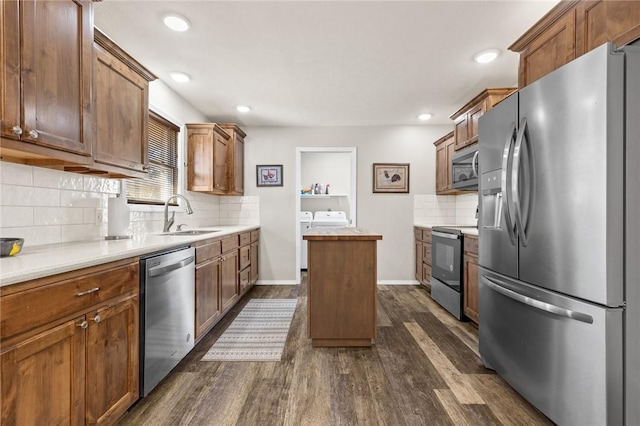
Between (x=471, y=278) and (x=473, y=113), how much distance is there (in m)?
1.69

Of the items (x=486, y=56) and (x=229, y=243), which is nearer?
(x=486, y=56)

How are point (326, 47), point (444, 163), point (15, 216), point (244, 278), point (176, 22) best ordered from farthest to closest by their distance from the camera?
point (444, 163), point (244, 278), point (326, 47), point (176, 22), point (15, 216)

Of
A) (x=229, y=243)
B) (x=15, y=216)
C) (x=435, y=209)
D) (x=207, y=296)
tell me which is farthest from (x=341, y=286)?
(x=435, y=209)

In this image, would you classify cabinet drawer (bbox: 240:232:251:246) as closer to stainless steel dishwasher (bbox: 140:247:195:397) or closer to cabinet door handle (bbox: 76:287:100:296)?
stainless steel dishwasher (bbox: 140:247:195:397)

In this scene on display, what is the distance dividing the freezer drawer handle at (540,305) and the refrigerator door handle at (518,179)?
0.96 feet

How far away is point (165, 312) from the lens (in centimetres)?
188

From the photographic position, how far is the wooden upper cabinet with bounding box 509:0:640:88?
135cm

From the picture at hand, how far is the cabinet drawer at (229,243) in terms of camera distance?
299 centimetres

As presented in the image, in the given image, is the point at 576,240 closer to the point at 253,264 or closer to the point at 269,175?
the point at 253,264

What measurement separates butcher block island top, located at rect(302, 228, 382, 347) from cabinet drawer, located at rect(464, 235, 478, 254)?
105cm

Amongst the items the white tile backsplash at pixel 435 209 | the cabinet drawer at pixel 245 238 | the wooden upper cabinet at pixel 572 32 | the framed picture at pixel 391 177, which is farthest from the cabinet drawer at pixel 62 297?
the white tile backsplash at pixel 435 209

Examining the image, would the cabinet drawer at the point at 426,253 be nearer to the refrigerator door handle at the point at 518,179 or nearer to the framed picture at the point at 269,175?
the framed picture at the point at 269,175

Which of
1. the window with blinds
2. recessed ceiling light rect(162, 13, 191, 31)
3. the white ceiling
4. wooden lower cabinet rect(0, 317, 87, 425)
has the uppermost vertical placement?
the white ceiling

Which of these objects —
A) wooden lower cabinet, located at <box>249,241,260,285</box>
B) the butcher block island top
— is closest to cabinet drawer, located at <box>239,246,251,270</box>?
wooden lower cabinet, located at <box>249,241,260,285</box>
